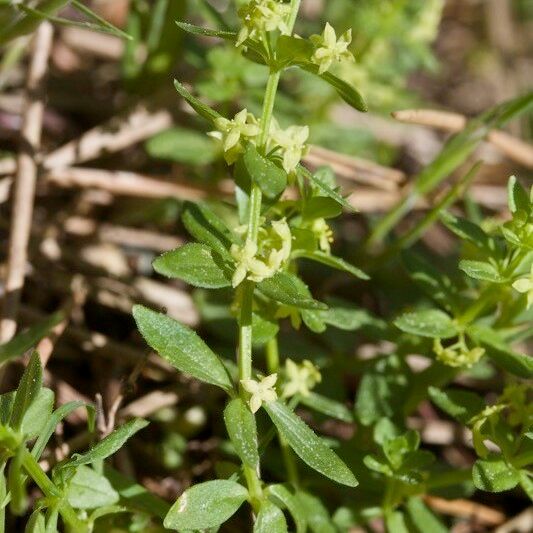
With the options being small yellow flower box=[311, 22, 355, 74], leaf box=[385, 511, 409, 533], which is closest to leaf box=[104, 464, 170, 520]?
leaf box=[385, 511, 409, 533]

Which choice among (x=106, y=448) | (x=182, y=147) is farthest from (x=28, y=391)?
(x=182, y=147)

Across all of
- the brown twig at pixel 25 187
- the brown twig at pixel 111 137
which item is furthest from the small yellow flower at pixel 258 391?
the brown twig at pixel 111 137

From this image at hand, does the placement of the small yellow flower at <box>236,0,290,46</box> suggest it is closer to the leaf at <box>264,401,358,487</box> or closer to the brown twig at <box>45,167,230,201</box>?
the leaf at <box>264,401,358,487</box>

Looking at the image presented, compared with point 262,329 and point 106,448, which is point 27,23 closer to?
point 262,329

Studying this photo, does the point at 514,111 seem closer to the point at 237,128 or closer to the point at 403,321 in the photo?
the point at 403,321

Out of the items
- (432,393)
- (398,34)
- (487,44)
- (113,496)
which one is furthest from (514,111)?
(487,44)

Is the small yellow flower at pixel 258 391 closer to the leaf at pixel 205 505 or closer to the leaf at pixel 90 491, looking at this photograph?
the leaf at pixel 205 505
